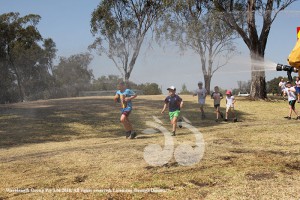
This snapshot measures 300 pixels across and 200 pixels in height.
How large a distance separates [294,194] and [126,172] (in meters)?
2.87

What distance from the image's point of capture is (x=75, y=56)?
70.4 metres

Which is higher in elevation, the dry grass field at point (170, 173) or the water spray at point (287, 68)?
the water spray at point (287, 68)


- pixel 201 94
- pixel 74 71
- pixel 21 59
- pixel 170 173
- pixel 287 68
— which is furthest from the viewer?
pixel 74 71

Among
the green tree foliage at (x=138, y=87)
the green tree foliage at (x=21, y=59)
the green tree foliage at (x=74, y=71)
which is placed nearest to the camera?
the green tree foliage at (x=21, y=59)

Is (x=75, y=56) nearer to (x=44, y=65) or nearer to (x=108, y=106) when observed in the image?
(x=44, y=65)

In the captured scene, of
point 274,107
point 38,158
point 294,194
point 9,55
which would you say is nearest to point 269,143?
point 294,194

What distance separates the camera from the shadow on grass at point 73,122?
44.1 ft

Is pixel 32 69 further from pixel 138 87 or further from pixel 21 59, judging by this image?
pixel 138 87

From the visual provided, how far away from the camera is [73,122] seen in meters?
16.5

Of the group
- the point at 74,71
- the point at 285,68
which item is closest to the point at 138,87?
the point at 74,71

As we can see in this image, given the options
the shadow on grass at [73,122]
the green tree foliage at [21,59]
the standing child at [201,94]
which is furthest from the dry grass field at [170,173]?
the green tree foliage at [21,59]

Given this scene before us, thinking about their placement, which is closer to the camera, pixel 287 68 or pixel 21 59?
pixel 287 68

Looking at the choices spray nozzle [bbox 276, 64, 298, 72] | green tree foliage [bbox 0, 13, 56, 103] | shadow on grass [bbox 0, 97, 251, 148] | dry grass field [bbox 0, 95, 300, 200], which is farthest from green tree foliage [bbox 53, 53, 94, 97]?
spray nozzle [bbox 276, 64, 298, 72]

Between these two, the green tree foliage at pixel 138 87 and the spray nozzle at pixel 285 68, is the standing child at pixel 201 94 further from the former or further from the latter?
the green tree foliage at pixel 138 87
